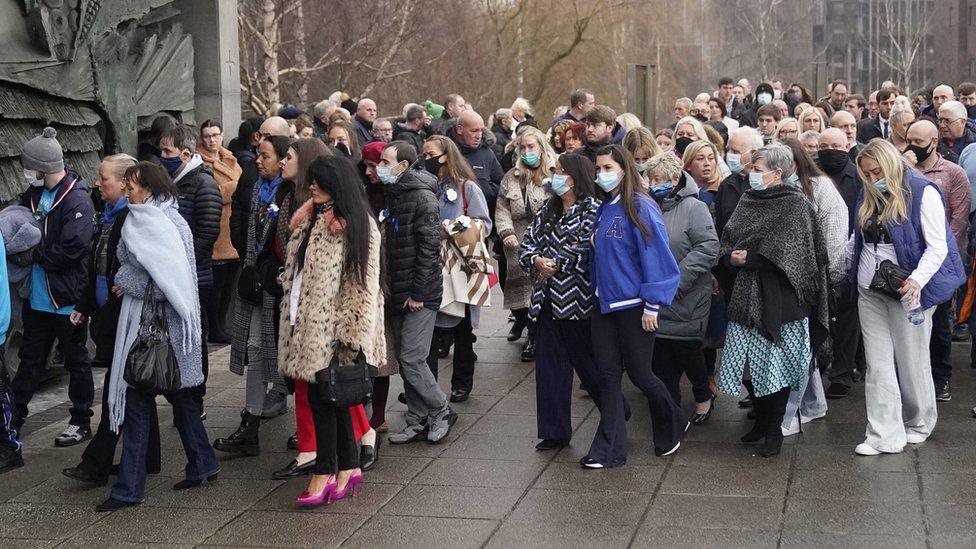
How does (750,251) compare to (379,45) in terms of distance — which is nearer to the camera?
(750,251)

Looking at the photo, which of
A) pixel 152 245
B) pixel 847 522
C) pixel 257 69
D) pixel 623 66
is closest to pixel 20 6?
pixel 152 245

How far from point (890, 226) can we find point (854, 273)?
17.3 inches

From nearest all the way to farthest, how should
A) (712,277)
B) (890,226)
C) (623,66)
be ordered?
1. (890,226)
2. (712,277)
3. (623,66)

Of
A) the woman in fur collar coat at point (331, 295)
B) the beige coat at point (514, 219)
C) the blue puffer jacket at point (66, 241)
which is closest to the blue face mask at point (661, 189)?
the woman in fur collar coat at point (331, 295)

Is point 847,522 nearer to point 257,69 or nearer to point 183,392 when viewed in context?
point 183,392

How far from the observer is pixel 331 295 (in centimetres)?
696

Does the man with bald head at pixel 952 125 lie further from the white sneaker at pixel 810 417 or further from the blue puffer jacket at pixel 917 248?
the blue puffer jacket at pixel 917 248

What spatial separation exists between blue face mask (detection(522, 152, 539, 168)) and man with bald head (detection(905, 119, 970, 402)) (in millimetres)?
2830

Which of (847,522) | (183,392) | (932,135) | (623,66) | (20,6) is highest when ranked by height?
(623,66)

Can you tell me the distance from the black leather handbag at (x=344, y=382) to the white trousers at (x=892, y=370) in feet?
9.56

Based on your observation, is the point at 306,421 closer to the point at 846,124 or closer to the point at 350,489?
the point at 350,489

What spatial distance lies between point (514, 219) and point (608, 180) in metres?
3.42

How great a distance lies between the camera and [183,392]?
743 centimetres

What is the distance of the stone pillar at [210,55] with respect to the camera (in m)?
13.6
